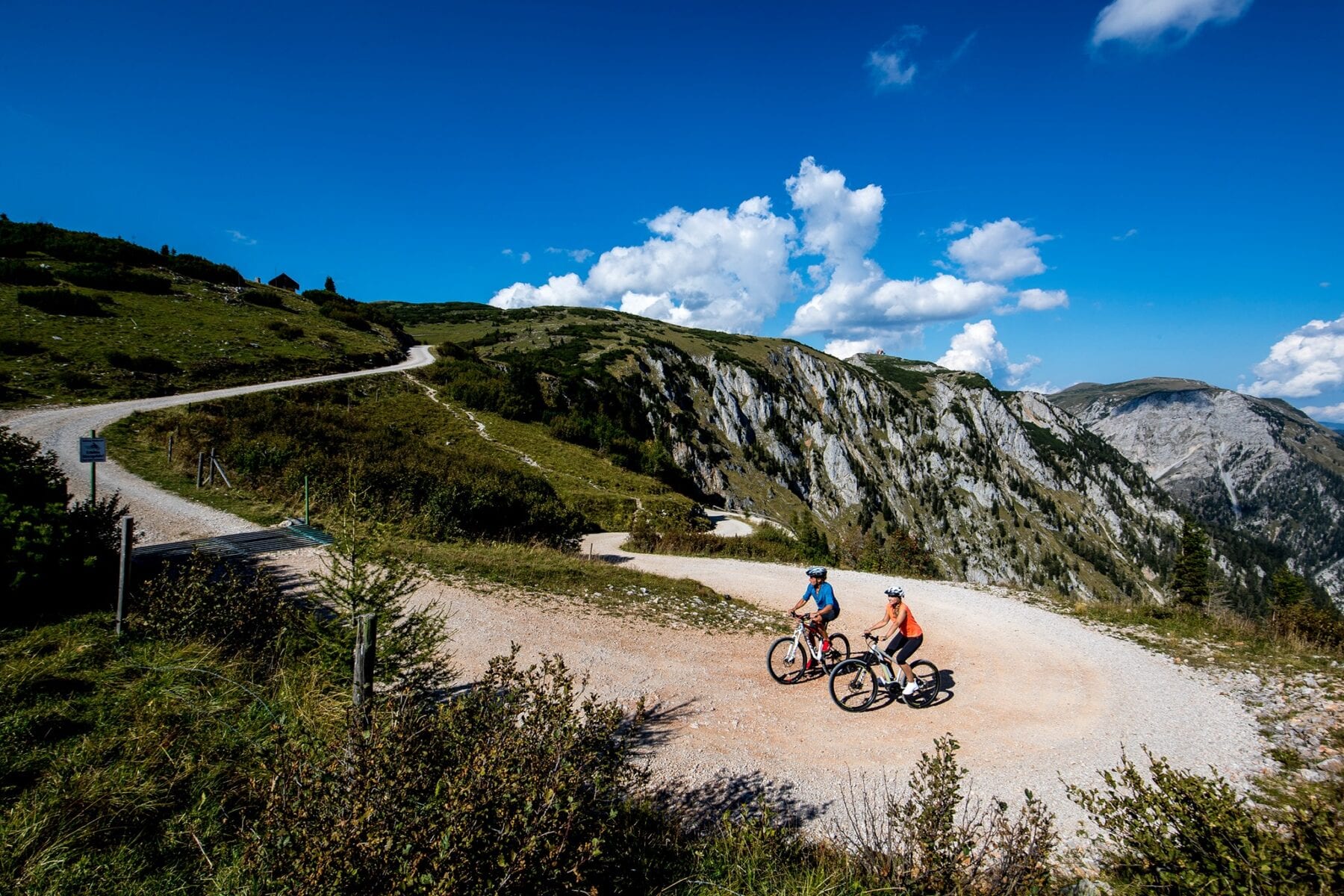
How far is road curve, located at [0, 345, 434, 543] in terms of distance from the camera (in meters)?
14.9

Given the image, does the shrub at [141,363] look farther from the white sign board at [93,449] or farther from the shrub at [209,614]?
the shrub at [209,614]

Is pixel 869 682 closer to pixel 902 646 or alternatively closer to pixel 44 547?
pixel 902 646

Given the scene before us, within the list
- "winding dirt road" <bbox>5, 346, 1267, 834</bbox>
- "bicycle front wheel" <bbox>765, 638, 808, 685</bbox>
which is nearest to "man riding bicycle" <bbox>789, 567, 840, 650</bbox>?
"bicycle front wheel" <bbox>765, 638, 808, 685</bbox>

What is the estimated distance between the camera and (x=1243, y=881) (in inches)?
147

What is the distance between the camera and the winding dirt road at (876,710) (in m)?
8.02

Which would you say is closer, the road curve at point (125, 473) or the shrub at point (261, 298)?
the road curve at point (125, 473)

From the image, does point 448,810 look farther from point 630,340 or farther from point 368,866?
point 630,340

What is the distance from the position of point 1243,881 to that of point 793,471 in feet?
435

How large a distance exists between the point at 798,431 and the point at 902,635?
457 feet

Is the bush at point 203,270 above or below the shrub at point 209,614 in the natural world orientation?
above

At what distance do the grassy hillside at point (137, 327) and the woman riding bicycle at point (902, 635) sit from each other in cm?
3537

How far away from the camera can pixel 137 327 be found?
35.6m

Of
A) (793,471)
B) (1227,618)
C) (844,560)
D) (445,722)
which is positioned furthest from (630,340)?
(445,722)

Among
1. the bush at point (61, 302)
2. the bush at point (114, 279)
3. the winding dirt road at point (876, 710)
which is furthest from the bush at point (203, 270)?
the winding dirt road at point (876, 710)
